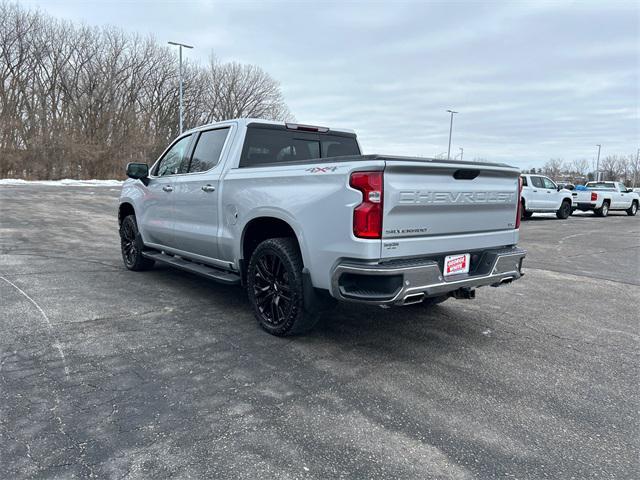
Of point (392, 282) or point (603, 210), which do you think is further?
point (603, 210)

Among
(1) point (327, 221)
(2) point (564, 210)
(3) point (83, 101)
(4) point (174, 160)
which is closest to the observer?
(1) point (327, 221)

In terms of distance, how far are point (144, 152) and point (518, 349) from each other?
44.0 m

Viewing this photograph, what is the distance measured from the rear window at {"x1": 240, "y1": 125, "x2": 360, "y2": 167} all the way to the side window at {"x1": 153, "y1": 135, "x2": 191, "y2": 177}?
4.16ft

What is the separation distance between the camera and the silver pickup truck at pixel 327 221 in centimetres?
346

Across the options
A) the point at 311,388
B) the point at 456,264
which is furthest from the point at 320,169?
the point at 311,388

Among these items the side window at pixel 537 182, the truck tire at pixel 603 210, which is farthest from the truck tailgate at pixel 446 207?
the truck tire at pixel 603 210

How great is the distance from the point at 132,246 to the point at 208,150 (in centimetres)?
254

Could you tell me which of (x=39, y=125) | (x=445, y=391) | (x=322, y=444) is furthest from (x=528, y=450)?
(x=39, y=125)

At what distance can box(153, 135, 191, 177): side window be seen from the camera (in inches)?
235

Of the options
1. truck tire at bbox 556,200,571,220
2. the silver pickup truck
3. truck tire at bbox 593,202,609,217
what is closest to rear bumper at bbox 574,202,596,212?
truck tire at bbox 593,202,609,217

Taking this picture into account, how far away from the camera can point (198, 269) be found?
17.5ft

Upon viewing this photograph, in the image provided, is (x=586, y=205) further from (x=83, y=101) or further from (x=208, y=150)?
(x=83, y=101)

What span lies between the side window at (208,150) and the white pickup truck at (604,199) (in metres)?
21.1

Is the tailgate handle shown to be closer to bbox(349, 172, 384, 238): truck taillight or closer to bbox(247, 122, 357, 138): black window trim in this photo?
bbox(349, 172, 384, 238): truck taillight
